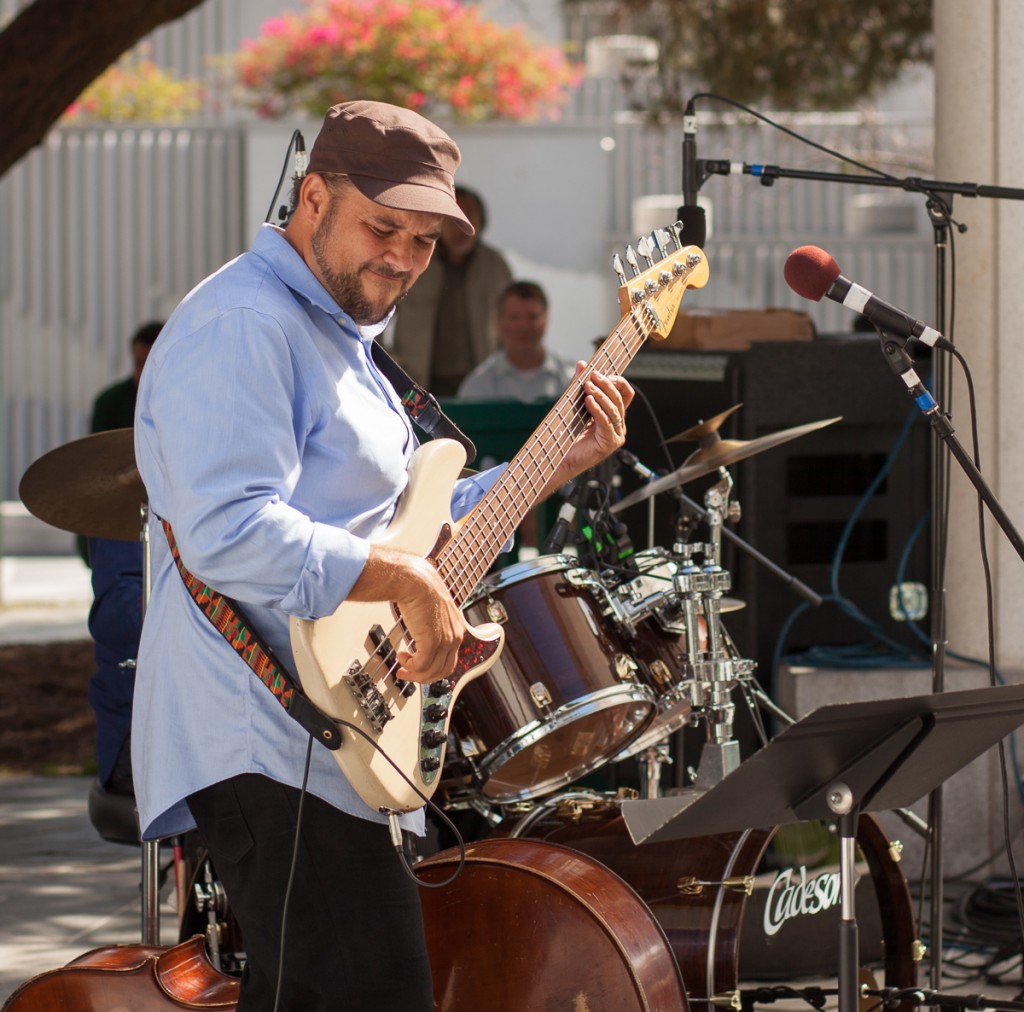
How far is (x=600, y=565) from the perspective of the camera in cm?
421

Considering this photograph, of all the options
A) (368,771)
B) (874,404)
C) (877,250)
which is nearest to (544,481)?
(368,771)

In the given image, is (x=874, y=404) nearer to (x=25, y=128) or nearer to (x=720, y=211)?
(x=25, y=128)

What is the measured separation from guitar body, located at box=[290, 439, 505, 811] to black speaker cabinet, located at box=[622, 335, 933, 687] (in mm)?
2509

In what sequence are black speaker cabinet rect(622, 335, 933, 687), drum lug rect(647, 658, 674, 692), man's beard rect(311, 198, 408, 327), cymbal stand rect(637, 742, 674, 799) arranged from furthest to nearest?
black speaker cabinet rect(622, 335, 933, 687), cymbal stand rect(637, 742, 674, 799), drum lug rect(647, 658, 674, 692), man's beard rect(311, 198, 408, 327)

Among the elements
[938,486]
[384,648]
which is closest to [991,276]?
[938,486]

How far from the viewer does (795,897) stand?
Answer: 392cm

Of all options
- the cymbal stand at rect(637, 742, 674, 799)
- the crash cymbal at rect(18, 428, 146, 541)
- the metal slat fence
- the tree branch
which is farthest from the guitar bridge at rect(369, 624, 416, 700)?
the metal slat fence

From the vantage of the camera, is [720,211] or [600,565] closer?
[600,565]

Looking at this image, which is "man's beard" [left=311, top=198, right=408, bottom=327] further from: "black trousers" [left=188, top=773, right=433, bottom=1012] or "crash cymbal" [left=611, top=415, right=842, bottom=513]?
"crash cymbal" [left=611, top=415, right=842, bottom=513]

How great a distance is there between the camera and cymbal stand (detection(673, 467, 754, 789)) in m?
3.74

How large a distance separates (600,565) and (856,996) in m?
1.73

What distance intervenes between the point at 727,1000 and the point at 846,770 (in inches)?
43.5

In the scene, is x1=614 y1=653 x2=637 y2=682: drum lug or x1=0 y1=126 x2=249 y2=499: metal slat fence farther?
x1=0 y1=126 x2=249 y2=499: metal slat fence

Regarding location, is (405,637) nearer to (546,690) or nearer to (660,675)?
(546,690)
